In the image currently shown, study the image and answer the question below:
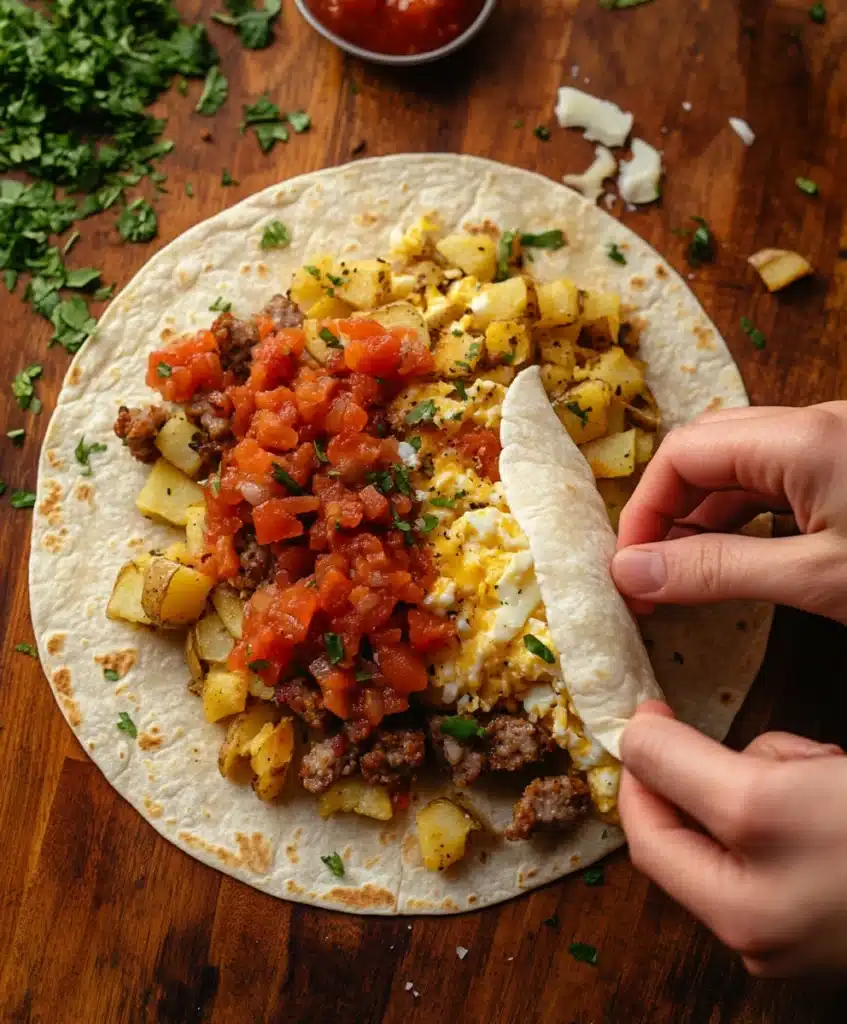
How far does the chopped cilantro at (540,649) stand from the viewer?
379cm

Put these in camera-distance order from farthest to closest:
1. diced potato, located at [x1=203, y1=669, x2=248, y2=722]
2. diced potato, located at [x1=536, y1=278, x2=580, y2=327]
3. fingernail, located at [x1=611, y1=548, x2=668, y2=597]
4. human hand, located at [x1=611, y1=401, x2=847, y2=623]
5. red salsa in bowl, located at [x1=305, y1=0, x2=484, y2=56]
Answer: red salsa in bowl, located at [x1=305, y1=0, x2=484, y2=56] < diced potato, located at [x1=536, y1=278, x2=580, y2=327] < diced potato, located at [x1=203, y1=669, x2=248, y2=722] < fingernail, located at [x1=611, y1=548, x2=668, y2=597] < human hand, located at [x1=611, y1=401, x2=847, y2=623]

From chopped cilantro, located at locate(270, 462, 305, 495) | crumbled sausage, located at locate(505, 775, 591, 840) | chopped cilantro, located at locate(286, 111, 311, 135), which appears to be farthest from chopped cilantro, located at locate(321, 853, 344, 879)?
chopped cilantro, located at locate(286, 111, 311, 135)

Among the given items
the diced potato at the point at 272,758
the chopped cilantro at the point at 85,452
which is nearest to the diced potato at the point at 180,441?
the chopped cilantro at the point at 85,452

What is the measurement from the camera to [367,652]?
4086 millimetres

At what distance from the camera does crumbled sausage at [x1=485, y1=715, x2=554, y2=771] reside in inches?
157

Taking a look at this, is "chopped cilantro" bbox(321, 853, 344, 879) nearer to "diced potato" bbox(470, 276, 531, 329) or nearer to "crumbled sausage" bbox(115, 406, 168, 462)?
"crumbled sausage" bbox(115, 406, 168, 462)

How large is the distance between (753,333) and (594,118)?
138 cm

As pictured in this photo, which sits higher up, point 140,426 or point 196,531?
point 140,426

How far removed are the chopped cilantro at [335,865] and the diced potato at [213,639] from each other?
99 centimetres

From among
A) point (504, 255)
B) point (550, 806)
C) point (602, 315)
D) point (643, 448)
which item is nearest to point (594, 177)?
point (504, 255)

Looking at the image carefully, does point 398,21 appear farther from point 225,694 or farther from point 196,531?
point 225,694

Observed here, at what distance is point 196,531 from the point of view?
4336 mm

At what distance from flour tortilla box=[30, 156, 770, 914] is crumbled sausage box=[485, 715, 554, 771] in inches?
13.3

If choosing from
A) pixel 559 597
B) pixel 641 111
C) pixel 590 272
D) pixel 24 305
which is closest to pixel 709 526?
pixel 559 597
